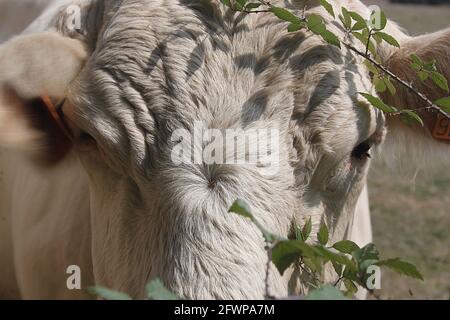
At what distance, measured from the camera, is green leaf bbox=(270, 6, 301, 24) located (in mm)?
2585

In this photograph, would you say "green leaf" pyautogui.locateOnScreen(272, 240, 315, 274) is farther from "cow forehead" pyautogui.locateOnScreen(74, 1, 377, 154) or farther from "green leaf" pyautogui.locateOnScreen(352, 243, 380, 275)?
"cow forehead" pyautogui.locateOnScreen(74, 1, 377, 154)

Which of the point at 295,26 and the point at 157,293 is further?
the point at 295,26

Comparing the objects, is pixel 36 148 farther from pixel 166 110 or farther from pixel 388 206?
pixel 388 206

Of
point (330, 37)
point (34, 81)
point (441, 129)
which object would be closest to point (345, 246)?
point (330, 37)

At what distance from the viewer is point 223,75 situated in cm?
260

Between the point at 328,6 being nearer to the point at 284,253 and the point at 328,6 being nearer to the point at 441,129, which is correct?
the point at 441,129

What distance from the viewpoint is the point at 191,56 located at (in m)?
2.64

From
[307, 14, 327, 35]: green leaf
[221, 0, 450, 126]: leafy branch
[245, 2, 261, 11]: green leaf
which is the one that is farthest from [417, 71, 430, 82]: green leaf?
[245, 2, 261, 11]: green leaf

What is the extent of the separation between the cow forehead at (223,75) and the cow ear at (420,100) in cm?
35

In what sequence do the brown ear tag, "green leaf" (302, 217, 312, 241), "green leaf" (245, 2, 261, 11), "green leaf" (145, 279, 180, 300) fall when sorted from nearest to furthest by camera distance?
"green leaf" (145, 279, 180, 300), "green leaf" (302, 217, 312, 241), "green leaf" (245, 2, 261, 11), the brown ear tag

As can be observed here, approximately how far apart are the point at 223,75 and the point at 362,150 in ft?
1.89

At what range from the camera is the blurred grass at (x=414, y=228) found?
677 centimetres

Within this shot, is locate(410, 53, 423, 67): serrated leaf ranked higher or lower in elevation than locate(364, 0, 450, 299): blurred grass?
higher

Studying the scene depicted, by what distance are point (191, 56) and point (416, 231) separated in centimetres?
601
